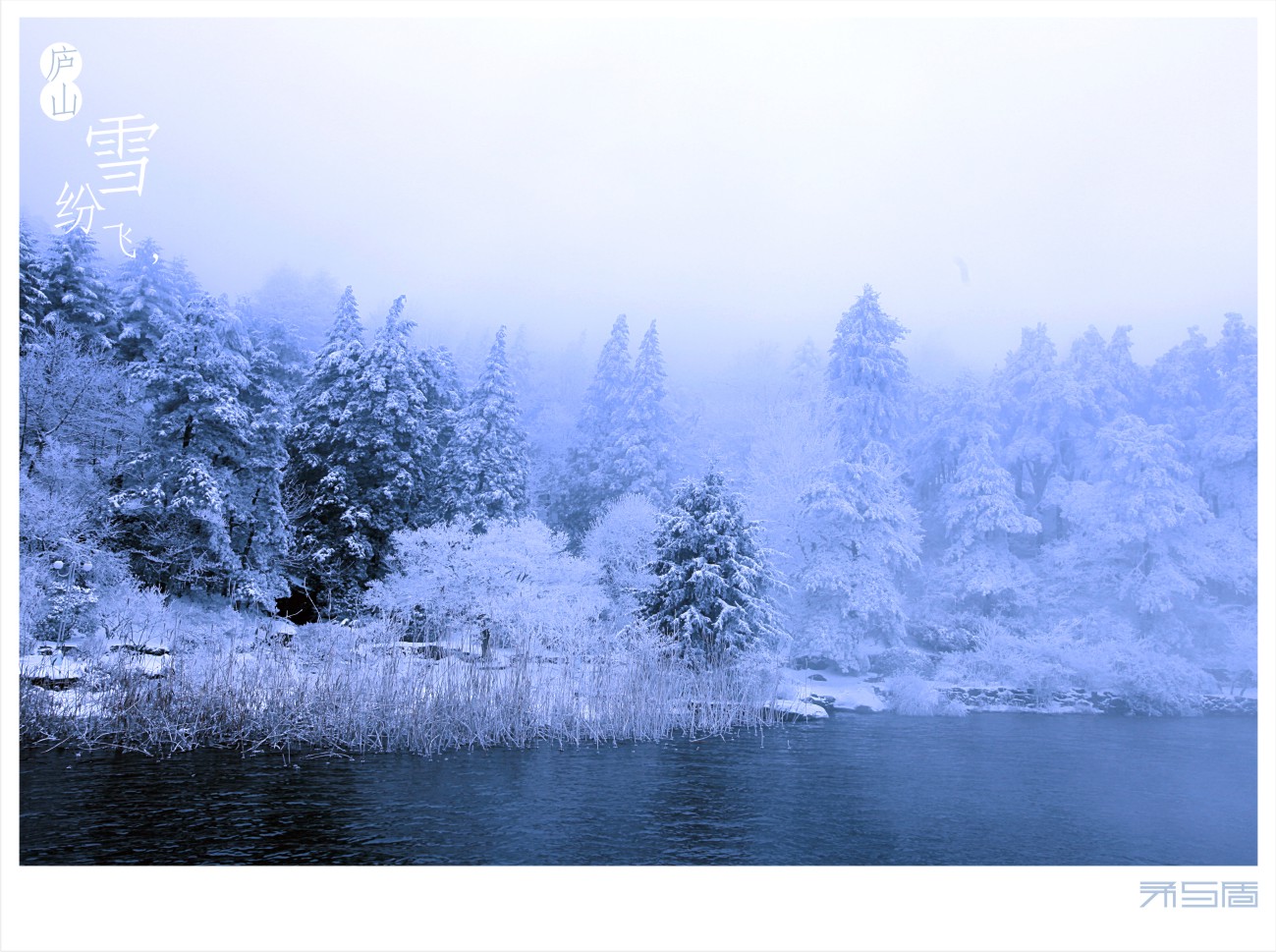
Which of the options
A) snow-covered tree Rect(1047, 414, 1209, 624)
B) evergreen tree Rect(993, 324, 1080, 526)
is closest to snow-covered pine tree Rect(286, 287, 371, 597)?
evergreen tree Rect(993, 324, 1080, 526)

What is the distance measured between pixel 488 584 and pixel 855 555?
26.3ft

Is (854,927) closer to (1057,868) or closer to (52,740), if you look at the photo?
(1057,868)

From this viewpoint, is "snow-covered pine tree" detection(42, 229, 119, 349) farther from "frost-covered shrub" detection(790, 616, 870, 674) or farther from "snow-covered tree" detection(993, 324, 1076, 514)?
"snow-covered tree" detection(993, 324, 1076, 514)

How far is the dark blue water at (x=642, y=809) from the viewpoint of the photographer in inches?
283

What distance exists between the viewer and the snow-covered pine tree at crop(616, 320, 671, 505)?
808 inches

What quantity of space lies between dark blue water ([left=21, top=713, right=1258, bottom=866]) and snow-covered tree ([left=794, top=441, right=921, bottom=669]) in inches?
289

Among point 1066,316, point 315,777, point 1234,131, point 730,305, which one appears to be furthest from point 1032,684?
point 315,777

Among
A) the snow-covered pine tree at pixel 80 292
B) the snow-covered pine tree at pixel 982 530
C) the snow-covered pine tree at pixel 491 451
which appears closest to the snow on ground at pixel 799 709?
the snow-covered pine tree at pixel 982 530

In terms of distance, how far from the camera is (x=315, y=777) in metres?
8.91

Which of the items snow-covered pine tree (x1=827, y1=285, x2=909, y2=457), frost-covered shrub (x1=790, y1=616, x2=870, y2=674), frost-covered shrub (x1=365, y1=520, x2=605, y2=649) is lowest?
frost-covered shrub (x1=790, y1=616, x2=870, y2=674)

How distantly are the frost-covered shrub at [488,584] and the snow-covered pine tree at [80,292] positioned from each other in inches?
264

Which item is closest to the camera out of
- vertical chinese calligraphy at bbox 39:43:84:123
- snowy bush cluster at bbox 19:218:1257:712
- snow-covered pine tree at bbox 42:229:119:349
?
vertical chinese calligraphy at bbox 39:43:84:123

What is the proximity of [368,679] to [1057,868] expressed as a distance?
23.7 feet

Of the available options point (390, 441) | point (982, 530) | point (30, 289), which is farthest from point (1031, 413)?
point (30, 289)
